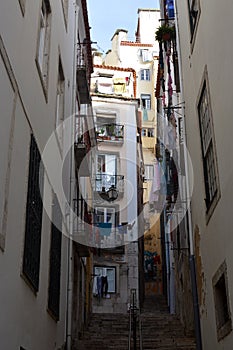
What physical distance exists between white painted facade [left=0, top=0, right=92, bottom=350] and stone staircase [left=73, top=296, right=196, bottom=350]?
9.47 feet

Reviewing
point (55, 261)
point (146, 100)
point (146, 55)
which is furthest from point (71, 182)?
point (146, 55)

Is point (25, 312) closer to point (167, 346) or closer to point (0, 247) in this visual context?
point (0, 247)

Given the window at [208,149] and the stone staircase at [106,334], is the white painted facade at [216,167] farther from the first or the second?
the stone staircase at [106,334]

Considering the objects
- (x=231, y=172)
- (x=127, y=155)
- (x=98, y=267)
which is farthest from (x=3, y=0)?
(x=127, y=155)

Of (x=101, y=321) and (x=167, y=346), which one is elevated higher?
(x=101, y=321)

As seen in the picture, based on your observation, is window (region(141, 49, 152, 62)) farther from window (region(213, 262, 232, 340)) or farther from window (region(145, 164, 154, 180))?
window (region(213, 262, 232, 340))

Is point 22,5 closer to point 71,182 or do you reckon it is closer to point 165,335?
point 71,182

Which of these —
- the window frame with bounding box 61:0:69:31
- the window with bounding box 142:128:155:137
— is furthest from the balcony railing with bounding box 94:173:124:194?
the window frame with bounding box 61:0:69:31

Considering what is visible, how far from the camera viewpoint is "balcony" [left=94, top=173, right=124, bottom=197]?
95.3 feet

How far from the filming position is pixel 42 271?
10305mm

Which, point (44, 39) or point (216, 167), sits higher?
point (44, 39)

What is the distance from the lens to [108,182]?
97.0 feet

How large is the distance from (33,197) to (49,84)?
3.04 metres

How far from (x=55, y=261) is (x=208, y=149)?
393 cm
